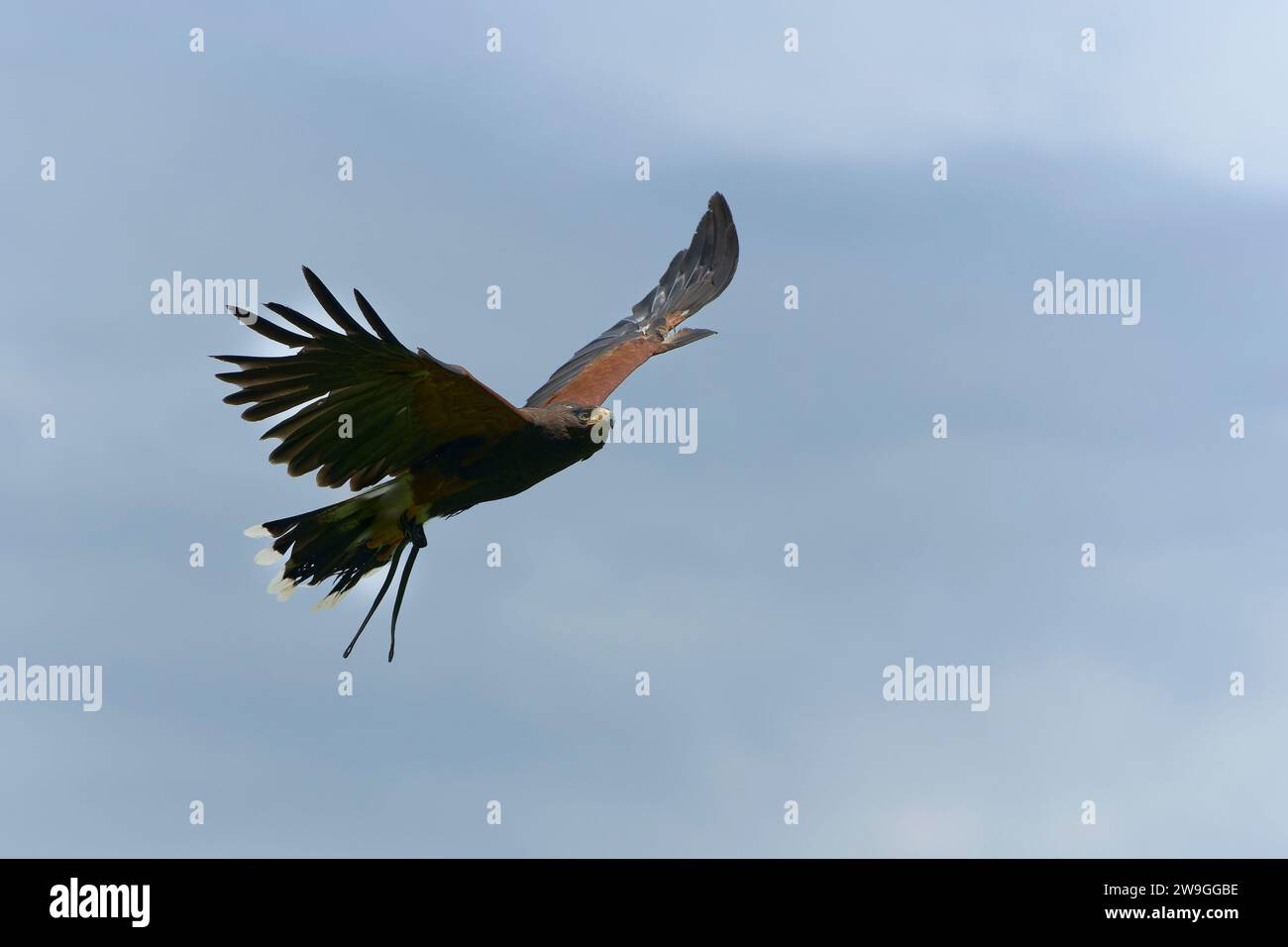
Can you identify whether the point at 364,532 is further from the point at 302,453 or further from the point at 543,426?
the point at 543,426

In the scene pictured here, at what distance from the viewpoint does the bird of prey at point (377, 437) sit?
9219 mm

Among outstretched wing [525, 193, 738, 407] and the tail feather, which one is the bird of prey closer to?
the tail feather

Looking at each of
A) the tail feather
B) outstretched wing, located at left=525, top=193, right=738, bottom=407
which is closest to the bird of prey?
the tail feather

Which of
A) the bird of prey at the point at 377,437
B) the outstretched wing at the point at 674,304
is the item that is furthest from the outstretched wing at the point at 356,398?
the outstretched wing at the point at 674,304

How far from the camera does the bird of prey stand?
363 inches

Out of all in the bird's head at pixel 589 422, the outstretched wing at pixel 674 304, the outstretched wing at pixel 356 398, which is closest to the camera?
the outstretched wing at pixel 356 398

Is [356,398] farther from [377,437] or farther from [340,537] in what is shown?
[340,537]

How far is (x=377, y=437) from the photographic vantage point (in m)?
9.95


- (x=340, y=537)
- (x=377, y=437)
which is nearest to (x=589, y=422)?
(x=377, y=437)

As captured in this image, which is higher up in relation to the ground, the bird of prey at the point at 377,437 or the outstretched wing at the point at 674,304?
the outstretched wing at the point at 674,304

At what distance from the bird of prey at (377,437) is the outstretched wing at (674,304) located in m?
1.25

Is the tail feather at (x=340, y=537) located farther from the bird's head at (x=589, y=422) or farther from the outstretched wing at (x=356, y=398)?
the bird's head at (x=589, y=422)

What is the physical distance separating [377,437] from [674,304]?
13.0 ft
